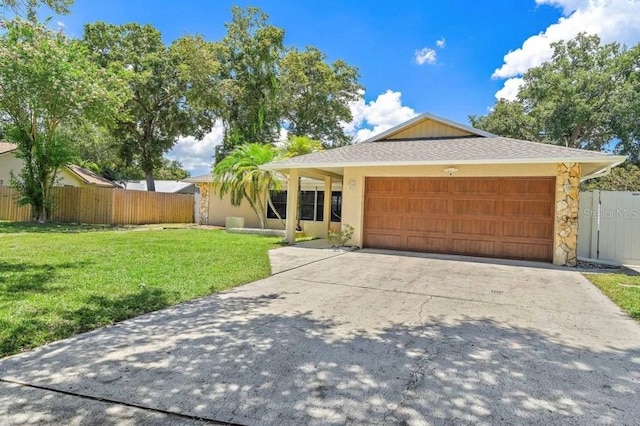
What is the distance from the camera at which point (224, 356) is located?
357 centimetres

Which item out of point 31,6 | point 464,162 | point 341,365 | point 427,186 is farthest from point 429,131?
point 341,365

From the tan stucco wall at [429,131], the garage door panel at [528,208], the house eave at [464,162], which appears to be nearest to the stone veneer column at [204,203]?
the house eave at [464,162]

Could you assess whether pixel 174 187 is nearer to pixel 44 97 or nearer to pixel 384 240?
pixel 44 97

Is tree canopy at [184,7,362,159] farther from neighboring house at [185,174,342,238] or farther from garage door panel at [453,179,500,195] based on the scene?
garage door panel at [453,179,500,195]

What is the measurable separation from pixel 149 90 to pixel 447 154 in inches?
843

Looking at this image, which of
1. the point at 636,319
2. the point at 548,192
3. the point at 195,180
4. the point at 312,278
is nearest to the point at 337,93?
the point at 195,180

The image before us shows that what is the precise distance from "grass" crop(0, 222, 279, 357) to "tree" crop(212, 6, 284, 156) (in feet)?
54.0

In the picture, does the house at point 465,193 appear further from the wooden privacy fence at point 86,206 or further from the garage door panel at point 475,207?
the wooden privacy fence at point 86,206

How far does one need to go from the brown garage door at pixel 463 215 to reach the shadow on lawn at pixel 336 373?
644cm

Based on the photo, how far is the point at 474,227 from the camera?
10.8 meters

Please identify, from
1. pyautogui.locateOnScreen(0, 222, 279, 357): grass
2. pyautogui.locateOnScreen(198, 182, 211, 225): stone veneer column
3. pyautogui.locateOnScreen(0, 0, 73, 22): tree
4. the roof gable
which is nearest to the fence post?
the roof gable

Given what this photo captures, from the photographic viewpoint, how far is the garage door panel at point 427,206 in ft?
36.5

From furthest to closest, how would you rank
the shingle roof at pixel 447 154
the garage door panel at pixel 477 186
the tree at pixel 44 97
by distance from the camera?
the tree at pixel 44 97 → the garage door panel at pixel 477 186 → the shingle roof at pixel 447 154

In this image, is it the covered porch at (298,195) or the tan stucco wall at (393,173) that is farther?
the covered porch at (298,195)
